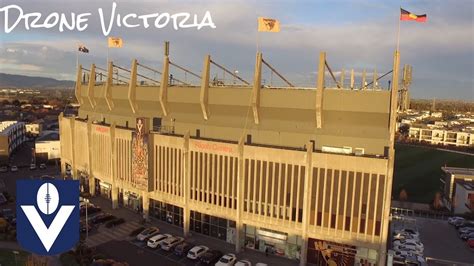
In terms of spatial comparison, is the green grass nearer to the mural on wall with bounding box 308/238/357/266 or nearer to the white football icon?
the mural on wall with bounding box 308/238/357/266

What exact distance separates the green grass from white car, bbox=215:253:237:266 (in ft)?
67.9

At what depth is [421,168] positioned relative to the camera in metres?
105

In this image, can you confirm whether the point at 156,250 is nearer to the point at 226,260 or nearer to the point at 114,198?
the point at 226,260

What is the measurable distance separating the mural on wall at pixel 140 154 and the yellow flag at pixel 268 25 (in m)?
21.4

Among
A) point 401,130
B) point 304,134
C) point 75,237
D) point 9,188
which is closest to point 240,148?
point 304,134

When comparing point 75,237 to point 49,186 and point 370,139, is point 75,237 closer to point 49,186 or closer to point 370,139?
point 49,186

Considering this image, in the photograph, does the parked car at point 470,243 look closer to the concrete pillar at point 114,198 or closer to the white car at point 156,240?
the white car at point 156,240

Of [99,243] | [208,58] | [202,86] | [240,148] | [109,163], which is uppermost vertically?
[208,58]

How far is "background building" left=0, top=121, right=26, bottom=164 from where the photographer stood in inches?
3836

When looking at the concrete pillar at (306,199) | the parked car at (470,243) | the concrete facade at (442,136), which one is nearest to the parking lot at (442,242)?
the parked car at (470,243)

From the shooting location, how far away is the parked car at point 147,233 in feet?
163

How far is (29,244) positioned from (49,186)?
182cm

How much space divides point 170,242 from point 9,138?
250 feet

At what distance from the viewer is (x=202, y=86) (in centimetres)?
5116
